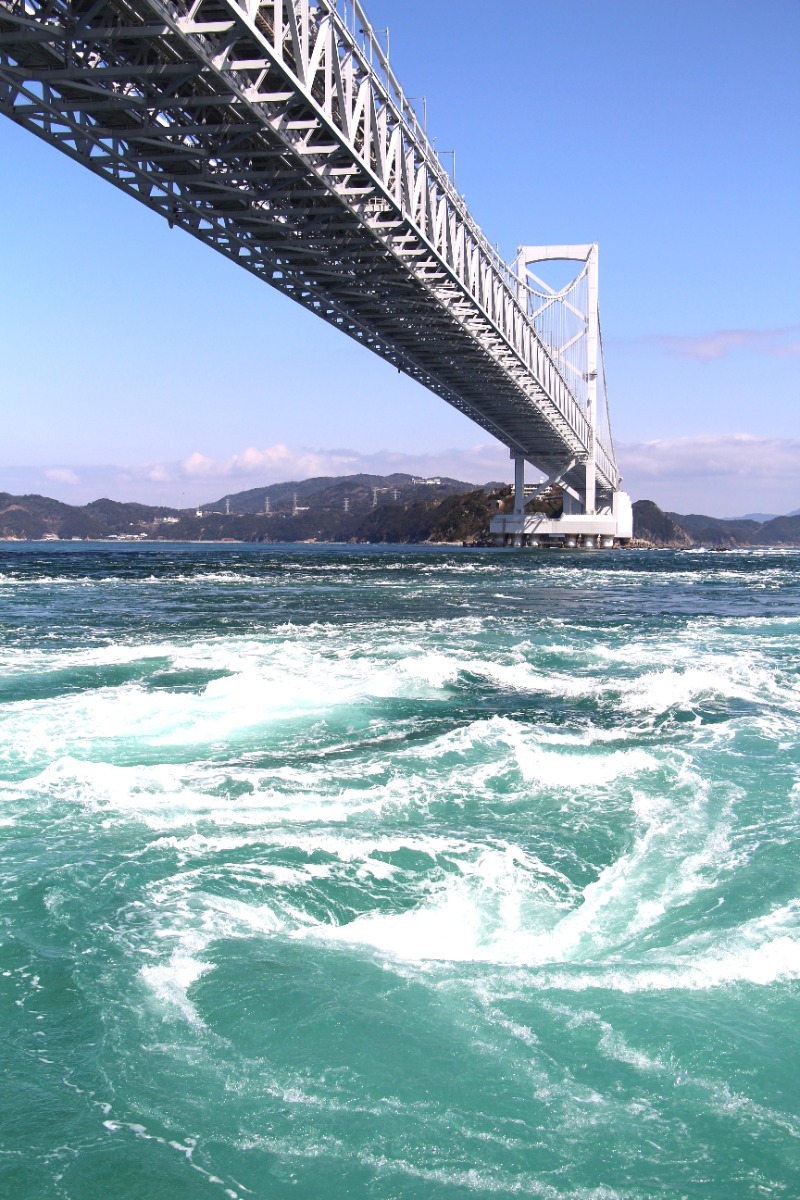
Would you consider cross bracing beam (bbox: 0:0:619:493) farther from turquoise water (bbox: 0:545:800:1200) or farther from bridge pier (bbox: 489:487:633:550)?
bridge pier (bbox: 489:487:633:550)

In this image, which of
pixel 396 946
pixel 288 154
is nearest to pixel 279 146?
pixel 288 154

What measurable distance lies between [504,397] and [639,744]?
43.7m

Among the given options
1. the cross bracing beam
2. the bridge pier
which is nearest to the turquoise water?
the cross bracing beam

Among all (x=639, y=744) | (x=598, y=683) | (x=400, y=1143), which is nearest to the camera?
(x=400, y=1143)

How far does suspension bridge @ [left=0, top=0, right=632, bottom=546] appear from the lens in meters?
15.4

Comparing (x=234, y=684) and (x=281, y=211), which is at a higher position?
(x=281, y=211)

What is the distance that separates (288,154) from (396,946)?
2086 cm

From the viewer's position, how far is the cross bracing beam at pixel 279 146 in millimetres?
15375

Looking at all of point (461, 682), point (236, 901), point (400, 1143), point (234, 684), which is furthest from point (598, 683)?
point (400, 1143)

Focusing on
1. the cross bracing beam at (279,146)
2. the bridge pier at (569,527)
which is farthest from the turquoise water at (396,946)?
the bridge pier at (569,527)

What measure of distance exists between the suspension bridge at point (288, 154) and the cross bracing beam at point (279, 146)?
0.05 meters

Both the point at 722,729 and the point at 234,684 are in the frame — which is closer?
the point at 722,729

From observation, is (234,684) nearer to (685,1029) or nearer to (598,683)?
(598,683)

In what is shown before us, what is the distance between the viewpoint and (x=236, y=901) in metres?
4.15
